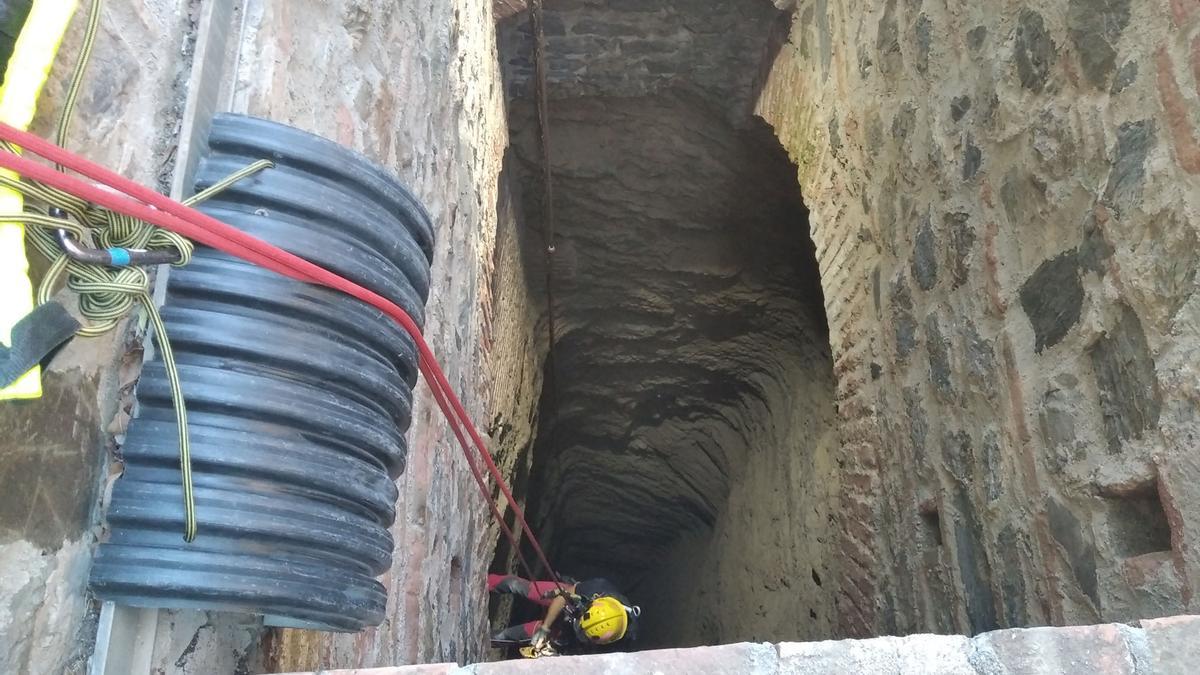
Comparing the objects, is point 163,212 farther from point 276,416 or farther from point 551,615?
point 551,615

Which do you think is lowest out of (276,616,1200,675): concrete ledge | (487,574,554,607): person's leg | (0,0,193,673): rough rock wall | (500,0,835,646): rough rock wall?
(276,616,1200,675): concrete ledge

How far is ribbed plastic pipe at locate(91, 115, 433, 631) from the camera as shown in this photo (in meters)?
0.94

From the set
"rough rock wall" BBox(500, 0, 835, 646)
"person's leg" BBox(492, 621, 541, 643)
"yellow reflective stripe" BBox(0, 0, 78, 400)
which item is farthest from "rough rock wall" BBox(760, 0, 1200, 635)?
"person's leg" BBox(492, 621, 541, 643)

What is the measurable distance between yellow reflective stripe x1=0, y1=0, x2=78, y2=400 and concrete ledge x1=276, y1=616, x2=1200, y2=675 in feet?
1.60

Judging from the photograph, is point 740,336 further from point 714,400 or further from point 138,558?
point 138,558

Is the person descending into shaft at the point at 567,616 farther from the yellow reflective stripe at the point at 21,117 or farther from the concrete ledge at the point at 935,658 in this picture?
the yellow reflective stripe at the point at 21,117

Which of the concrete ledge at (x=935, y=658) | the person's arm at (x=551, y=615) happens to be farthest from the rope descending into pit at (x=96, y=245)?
the person's arm at (x=551, y=615)

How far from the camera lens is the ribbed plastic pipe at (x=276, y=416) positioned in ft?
3.07

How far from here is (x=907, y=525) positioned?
2.89 metres

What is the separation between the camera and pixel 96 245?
0.91 meters

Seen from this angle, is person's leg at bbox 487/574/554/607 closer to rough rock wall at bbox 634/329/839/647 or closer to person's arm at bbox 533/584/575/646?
person's arm at bbox 533/584/575/646

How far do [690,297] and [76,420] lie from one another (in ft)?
15.9

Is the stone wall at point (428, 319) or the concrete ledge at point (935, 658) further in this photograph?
the concrete ledge at point (935, 658)

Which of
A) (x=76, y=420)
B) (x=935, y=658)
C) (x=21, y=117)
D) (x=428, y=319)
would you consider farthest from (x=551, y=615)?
(x=21, y=117)
